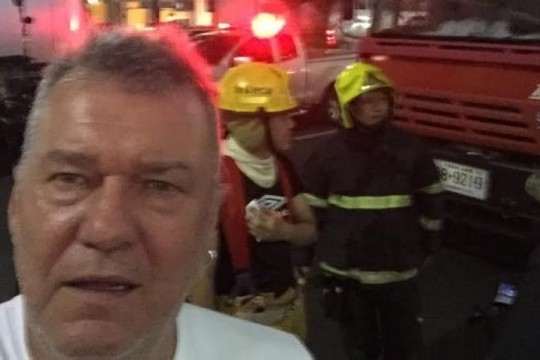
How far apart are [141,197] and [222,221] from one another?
80.0 inches

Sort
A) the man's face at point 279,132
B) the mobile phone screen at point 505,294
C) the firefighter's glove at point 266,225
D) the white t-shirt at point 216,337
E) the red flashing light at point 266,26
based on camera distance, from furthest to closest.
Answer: the red flashing light at point 266,26, the mobile phone screen at point 505,294, the man's face at point 279,132, the firefighter's glove at point 266,225, the white t-shirt at point 216,337

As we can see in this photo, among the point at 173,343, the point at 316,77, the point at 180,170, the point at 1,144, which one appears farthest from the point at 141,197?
the point at 316,77

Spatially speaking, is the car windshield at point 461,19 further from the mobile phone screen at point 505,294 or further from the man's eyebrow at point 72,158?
the man's eyebrow at point 72,158

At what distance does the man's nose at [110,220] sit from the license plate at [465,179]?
220 inches

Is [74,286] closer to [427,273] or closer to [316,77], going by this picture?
[427,273]

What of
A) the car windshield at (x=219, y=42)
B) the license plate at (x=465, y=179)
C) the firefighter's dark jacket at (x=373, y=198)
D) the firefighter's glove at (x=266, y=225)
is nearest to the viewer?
the firefighter's glove at (x=266, y=225)

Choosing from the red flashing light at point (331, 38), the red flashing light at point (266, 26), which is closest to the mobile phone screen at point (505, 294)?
the red flashing light at point (266, 26)

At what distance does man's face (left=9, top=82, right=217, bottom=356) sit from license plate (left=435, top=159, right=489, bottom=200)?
18.0 ft

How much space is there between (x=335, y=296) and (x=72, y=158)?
3197 mm

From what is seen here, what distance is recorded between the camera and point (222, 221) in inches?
135

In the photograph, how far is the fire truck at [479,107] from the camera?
6.53 metres

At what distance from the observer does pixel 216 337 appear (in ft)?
5.78

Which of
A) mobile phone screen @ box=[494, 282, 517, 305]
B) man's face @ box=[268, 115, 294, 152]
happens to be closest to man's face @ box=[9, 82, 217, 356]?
man's face @ box=[268, 115, 294, 152]

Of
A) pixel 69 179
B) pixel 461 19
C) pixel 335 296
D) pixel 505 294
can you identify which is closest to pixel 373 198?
A: pixel 335 296
